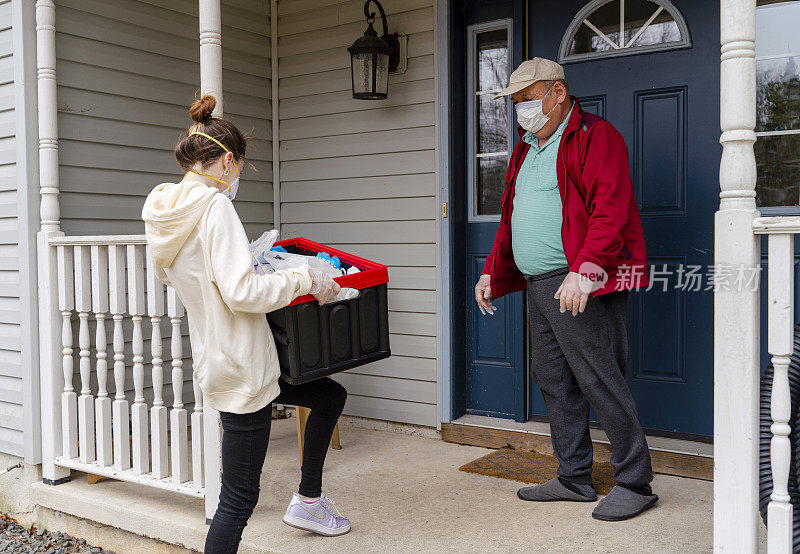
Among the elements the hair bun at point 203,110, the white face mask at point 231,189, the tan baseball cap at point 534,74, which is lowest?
the white face mask at point 231,189

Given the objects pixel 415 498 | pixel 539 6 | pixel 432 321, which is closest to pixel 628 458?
pixel 415 498

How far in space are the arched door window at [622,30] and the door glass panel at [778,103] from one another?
0.33 m

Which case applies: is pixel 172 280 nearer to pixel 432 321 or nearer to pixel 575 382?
pixel 575 382

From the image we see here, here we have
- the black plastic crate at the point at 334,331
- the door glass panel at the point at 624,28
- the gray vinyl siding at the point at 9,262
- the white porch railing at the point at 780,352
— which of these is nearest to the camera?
the white porch railing at the point at 780,352

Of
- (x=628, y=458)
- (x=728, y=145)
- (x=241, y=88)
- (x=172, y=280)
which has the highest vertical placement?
(x=241, y=88)

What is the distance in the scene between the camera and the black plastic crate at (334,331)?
95.6 inches

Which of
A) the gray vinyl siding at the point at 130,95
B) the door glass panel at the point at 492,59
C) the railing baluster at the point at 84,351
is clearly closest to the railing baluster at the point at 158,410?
the railing baluster at the point at 84,351

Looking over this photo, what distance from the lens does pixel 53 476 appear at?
369 centimetres

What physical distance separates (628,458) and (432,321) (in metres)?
1.45

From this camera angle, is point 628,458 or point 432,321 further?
point 432,321

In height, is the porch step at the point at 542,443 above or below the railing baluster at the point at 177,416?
below

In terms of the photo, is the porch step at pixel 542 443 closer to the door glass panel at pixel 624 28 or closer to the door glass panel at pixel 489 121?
the door glass panel at pixel 489 121

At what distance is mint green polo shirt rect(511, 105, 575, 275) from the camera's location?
3031 millimetres

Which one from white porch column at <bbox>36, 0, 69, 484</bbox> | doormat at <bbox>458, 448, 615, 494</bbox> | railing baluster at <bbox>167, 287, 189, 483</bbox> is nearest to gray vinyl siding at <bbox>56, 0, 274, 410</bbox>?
white porch column at <bbox>36, 0, 69, 484</bbox>
